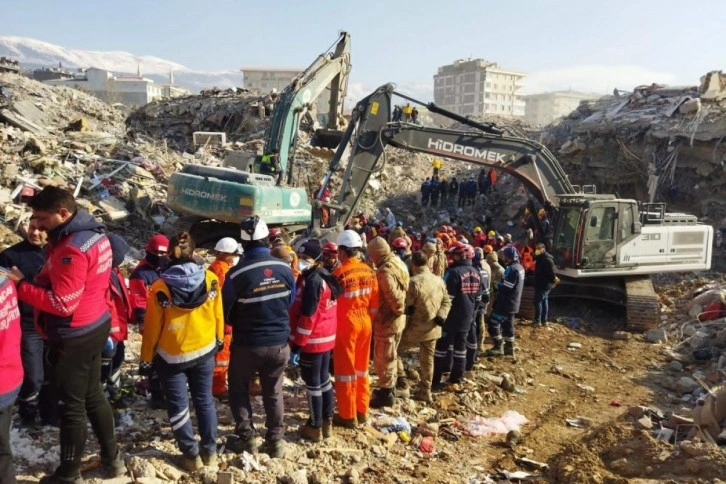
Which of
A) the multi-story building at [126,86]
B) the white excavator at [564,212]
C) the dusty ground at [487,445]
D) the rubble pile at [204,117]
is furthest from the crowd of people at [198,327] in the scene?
the multi-story building at [126,86]

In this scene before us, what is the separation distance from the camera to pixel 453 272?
6180mm

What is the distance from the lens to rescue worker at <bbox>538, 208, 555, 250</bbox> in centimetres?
1013

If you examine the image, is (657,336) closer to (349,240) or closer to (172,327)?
(349,240)

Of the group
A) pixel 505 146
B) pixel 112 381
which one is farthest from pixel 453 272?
pixel 505 146

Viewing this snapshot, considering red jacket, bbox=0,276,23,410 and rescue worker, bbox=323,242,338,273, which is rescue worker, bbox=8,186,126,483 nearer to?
red jacket, bbox=0,276,23,410

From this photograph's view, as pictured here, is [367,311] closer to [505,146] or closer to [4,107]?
[505,146]

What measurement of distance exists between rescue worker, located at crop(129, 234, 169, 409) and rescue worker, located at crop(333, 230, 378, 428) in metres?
1.46

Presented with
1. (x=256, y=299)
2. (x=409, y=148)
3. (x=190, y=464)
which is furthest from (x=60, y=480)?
(x=409, y=148)

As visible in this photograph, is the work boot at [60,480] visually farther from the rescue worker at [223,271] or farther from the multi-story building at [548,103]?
the multi-story building at [548,103]

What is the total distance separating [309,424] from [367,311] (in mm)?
1047

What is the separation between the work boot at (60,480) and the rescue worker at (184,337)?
1.96 ft

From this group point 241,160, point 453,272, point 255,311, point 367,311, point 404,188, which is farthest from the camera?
point 404,188

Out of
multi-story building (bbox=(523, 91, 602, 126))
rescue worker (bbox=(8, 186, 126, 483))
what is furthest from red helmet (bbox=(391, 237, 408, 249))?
multi-story building (bbox=(523, 91, 602, 126))

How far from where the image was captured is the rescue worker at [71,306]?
3104 millimetres
